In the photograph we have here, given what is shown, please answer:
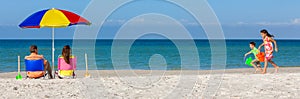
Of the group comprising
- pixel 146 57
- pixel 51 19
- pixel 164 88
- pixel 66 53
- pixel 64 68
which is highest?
pixel 51 19

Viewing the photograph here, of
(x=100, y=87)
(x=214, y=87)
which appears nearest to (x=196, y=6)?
(x=214, y=87)

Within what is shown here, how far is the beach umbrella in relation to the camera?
1289 centimetres

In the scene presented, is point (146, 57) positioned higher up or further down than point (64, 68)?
higher up

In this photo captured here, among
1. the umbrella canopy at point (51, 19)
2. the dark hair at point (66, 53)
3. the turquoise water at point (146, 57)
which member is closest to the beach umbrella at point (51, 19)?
the umbrella canopy at point (51, 19)

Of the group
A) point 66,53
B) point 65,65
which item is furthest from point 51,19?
point 65,65

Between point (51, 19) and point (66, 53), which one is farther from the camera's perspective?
point (66, 53)

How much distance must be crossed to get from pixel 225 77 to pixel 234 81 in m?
0.67

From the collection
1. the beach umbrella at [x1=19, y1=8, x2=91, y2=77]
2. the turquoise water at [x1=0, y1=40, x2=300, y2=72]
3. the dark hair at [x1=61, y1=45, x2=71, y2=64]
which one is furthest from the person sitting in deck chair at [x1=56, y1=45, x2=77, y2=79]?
the turquoise water at [x1=0, y1=40, x2=300, y2=72]

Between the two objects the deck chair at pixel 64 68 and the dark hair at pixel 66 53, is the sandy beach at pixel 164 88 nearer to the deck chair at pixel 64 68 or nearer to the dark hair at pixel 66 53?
the dark hair at pixel 66 53

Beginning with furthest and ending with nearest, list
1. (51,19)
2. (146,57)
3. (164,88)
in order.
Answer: (146,57)
(51,19)
(164,88)

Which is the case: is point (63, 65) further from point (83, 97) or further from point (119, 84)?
point (83, 97)

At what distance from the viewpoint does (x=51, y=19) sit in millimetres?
12977

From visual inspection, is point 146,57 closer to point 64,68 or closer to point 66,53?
point 64,68

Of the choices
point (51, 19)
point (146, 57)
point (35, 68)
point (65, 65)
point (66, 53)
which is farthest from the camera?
point (146, 57)
